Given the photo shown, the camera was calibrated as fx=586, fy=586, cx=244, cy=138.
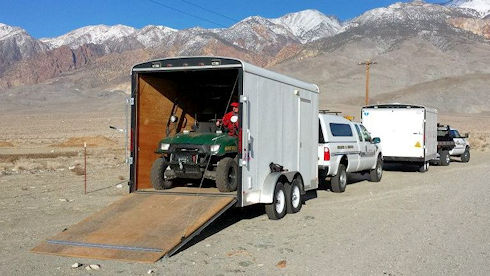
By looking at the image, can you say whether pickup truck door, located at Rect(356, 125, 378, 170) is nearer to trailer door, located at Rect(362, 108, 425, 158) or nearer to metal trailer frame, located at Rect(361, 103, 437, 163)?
trailer door, located at Rect(362, 108, 425, 158)

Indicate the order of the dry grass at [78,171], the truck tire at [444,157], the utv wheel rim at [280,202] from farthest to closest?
the truck tire at [444,157], the dry grass at [78,171], the utv wheel rim at [280,202]

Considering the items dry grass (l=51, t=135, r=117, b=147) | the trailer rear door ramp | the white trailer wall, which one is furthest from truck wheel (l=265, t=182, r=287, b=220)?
dry grass (l=51, t=135, r=117, b=147)

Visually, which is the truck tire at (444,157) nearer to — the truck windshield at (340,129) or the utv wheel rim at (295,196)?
the truck windshield at (340,129)

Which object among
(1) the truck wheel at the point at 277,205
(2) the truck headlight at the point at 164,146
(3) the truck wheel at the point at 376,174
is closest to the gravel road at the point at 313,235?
(1) the truck wheel at the point at 277,205

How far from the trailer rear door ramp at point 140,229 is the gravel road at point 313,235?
0.63 feet

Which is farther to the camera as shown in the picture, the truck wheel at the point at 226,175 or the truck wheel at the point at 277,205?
the truck wheel at the point at 277,205

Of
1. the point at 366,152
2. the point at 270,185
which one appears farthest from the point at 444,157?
the point at 270,185

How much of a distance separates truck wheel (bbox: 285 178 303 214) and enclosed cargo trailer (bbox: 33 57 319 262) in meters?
0.02

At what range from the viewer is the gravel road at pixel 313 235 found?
7703mm

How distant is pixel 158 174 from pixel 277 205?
2.34 m

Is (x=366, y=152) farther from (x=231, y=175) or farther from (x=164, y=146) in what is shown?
(x=164, y=146)

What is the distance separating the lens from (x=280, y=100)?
11344 mm

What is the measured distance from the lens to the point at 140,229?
28.8 feet

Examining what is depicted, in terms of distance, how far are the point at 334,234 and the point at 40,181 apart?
10519 millimetres
